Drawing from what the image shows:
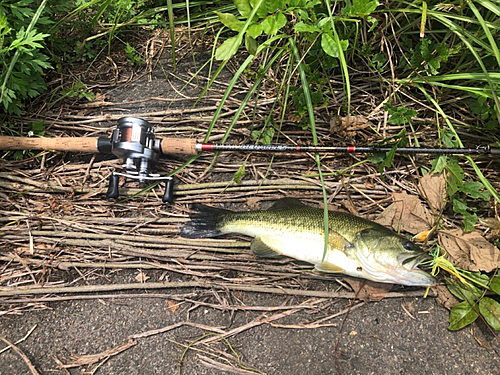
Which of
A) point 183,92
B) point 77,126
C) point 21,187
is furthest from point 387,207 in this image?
point 21,187

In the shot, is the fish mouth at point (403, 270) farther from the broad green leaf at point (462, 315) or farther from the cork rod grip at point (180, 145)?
the cork rod grip at point (180, 145)

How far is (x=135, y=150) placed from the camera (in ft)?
8.78

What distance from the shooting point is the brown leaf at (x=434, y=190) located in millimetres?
2770

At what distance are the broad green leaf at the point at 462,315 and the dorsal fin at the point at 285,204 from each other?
4.80 feet

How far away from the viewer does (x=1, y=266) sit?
2.86 meters

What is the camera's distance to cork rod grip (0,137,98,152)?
288cm

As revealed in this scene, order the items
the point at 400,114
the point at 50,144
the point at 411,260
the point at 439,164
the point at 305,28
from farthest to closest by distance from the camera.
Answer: the point at 50,144
the point at 439,164
the point at 400,114
the point at 411,260
the point at 305,28

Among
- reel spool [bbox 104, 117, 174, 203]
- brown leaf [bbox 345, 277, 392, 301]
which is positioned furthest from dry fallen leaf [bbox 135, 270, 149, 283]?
brown leaf [bbox 345, 277, 392, 301]

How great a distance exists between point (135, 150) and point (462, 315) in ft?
9.65

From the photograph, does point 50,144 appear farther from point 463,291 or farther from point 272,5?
point 463,291

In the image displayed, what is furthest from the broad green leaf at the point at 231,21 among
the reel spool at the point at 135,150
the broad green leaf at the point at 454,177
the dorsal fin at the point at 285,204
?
the broad green leaf at the point at 454,177

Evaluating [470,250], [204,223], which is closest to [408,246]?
[470,250]

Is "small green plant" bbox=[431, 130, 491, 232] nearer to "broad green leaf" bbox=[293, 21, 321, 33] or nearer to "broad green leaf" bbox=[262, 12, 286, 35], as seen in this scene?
"broad green leaf" bbox=[293, 21, 321, 33]

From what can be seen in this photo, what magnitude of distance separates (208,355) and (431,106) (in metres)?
2.91
